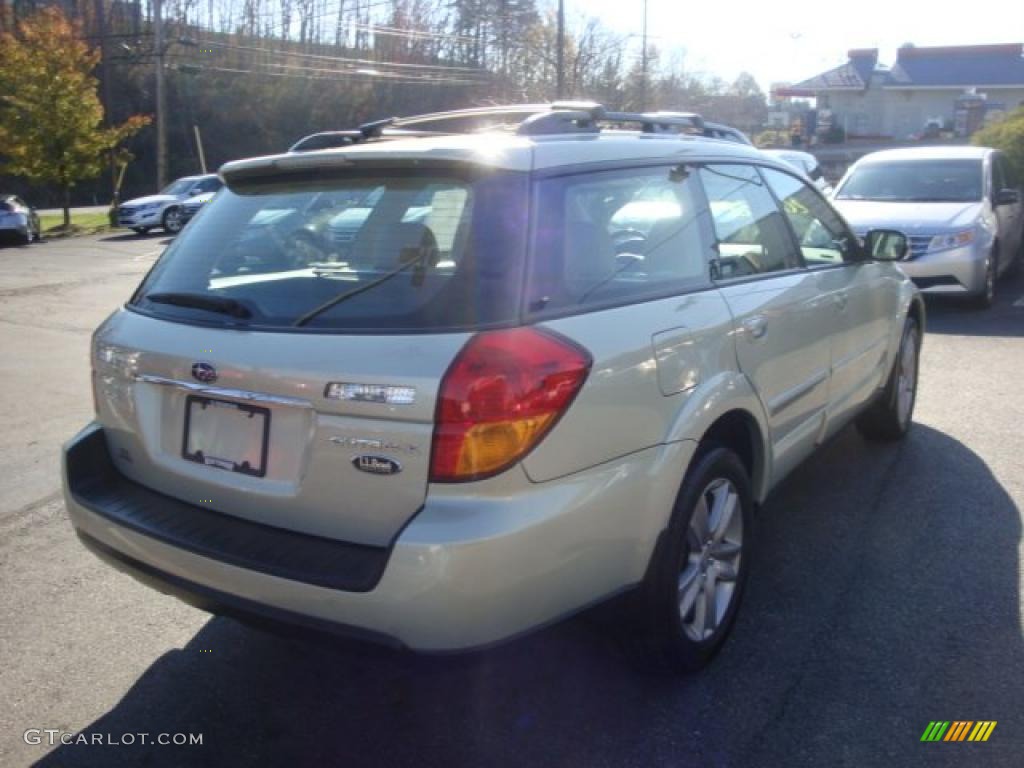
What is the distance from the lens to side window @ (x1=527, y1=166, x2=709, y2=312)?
9.16 ft

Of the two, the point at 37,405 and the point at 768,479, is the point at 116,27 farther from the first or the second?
the point at 768,479

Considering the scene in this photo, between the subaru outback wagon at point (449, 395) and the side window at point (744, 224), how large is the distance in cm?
2

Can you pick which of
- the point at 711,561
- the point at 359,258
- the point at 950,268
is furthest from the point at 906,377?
the point at 950,268

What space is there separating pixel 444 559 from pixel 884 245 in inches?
142

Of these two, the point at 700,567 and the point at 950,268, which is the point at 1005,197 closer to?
the point at 950,268

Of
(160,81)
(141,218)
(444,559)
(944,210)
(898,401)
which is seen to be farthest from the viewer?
(160,81)

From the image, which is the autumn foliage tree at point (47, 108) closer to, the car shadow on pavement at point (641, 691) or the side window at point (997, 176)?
the side window at point (997, 176)

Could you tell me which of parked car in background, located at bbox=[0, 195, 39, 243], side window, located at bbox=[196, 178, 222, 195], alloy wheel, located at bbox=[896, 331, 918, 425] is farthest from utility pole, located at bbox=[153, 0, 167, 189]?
alloy wheel, located at bbox=[896, 331, 918, 425]

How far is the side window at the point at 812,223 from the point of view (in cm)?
432

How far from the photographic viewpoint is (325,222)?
3086 millimetres

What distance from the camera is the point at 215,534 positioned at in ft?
9.20

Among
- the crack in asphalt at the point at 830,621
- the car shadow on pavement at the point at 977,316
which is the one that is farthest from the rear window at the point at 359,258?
the car shadow on pavement at the point at 977,316

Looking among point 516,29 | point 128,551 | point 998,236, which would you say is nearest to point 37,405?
point 128,551

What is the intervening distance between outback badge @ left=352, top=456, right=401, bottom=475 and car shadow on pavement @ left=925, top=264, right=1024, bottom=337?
8.13 metres
